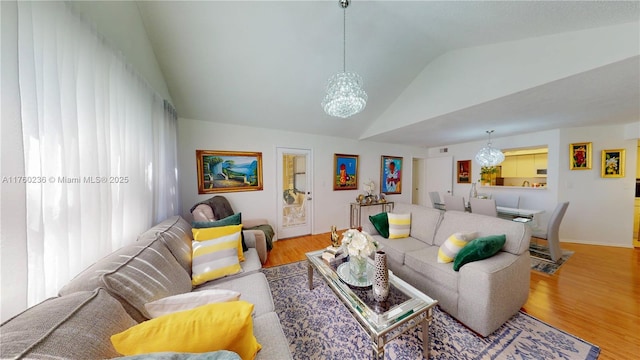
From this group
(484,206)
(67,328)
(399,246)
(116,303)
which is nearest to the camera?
(67,328)

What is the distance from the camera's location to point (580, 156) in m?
3.46

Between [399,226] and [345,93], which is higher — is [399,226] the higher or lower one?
the lower one

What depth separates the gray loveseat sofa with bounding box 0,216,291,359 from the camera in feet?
1.82

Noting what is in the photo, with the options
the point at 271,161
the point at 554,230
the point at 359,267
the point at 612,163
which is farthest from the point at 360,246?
the point at 612,163

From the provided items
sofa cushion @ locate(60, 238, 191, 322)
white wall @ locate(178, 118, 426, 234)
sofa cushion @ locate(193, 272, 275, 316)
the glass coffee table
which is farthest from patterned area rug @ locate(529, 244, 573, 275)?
sofa cushion @ locate(60, 238, 191, 322)

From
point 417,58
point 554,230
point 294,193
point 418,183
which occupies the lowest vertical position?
point 554,230

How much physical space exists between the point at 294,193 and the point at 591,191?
554cm

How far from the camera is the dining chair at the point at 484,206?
9.48 feet

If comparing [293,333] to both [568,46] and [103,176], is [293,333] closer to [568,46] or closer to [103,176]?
[103,176]

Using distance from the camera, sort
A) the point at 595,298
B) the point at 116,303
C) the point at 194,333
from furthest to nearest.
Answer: the point at 595,298 → the point at 116,303 → the point at 194,333

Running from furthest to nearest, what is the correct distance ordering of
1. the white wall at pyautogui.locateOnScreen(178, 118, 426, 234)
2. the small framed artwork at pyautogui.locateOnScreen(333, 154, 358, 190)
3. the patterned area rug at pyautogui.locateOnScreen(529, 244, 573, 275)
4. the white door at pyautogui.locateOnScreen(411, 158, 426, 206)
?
the white door at pyautogui.locateOnScreen(411, 158, 426, 206), the small framed artwork at pyautogui.locateOnScreen(333, 154, 358, 190), the white wall at pyautogui.locateOnScreen(178, 118, 426, 234), the patterned area rug at pyautogui.locateOnScreen(529, 244, 573, 275)

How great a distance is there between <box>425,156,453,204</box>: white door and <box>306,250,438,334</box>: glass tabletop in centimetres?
447

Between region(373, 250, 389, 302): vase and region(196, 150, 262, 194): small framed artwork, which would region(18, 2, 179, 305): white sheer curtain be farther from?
region(373, 250, 389, 302): vase

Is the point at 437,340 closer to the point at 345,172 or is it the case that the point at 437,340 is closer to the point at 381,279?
the point at 381,279
